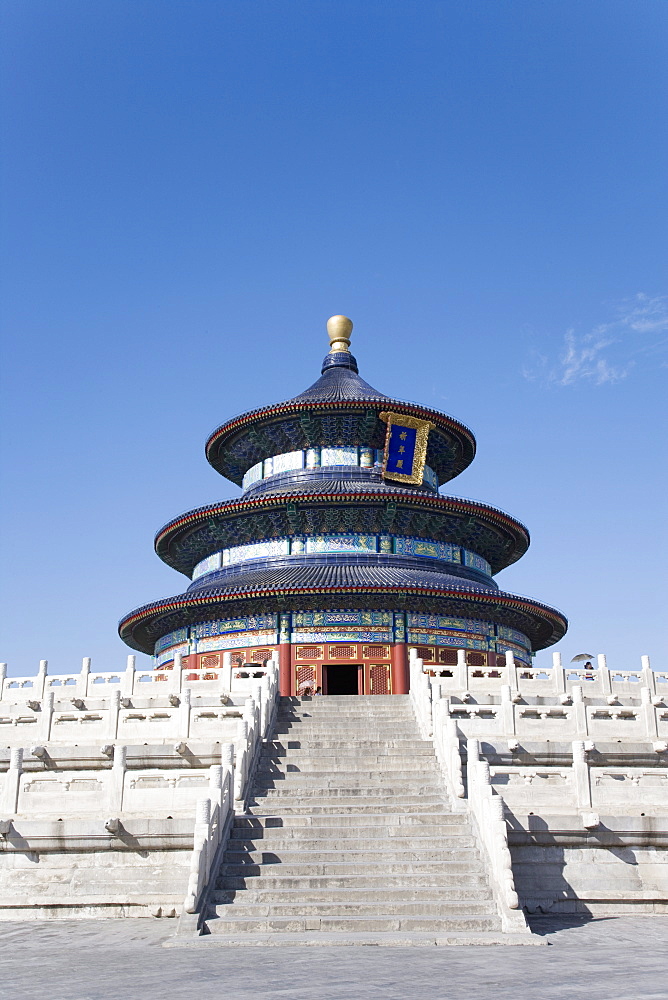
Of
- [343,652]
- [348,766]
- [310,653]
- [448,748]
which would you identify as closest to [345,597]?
[343,652]

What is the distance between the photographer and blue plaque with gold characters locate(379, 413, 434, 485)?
3825cm

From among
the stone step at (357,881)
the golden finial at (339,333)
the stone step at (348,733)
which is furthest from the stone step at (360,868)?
the golden finial at (339,333)

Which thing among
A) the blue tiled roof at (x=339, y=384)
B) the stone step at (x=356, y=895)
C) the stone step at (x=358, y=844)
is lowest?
the stone step at (x=356, y=895)

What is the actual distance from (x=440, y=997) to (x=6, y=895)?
7.75m

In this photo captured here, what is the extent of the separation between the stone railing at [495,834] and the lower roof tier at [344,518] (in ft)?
70.4

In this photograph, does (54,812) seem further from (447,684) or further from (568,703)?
(568,703)

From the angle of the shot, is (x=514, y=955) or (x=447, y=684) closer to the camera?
(x=514, y=955)

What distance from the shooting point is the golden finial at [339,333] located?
46.1 metres

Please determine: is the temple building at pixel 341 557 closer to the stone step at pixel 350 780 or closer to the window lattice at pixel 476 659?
the window lattice at pixel 476 659

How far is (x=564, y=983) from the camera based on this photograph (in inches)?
348

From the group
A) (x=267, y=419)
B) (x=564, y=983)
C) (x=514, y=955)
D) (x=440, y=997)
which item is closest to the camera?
(x=440, y=997)

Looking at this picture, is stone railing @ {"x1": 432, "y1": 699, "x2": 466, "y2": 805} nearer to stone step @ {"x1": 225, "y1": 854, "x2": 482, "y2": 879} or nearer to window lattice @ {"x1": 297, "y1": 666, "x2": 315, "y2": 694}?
stone step @ {"x1": 225, "y1": 854, "x2": 482, "y2": 879}

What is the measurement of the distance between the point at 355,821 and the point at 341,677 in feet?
62.4

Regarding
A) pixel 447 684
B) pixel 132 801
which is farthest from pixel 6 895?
pixel 447 684
